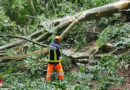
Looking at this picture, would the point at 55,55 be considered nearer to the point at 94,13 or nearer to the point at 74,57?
the point at 74,57

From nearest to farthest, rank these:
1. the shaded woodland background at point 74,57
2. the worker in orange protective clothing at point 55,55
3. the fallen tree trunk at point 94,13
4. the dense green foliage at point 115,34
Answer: the shaded woodland background at point 74,57 → the worker in orange protective clothing at point 55,55 → the dense green foliage at point 115,34 → the fallen tree trunk at point 94,13

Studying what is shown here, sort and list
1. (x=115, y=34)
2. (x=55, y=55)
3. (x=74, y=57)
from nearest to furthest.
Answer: (x=55, y=55), (x=74, y=57), (x=115, y=34)

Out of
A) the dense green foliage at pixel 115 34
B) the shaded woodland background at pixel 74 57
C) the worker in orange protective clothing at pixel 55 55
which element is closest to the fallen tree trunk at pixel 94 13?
the shaded woodland background at pixel 74 57

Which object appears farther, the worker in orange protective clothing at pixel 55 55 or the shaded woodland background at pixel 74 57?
the worker in orange protective clothing at pixel 55 55

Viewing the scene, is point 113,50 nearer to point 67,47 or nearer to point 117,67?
point 117,67

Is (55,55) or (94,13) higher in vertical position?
(94,13)

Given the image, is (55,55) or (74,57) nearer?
(55,55)

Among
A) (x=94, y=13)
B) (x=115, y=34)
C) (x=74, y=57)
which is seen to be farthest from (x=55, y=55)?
(x=115, y=34)

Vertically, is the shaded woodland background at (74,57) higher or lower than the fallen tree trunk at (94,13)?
lower

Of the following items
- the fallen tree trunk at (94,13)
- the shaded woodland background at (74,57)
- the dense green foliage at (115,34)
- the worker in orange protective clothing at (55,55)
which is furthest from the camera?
the fallen tree trunk at (94,13)

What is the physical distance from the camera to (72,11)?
7.42 m

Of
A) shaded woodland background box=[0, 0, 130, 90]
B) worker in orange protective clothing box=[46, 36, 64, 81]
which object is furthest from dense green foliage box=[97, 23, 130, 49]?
worker in orange protective clothing box=[46, 36, 64, 81]

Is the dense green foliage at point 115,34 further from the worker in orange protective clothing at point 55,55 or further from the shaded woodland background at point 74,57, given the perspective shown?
the worker in orange protective clothing at point 55,55

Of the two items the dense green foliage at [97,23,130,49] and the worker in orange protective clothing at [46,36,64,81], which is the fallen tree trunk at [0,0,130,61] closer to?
the dense green foliage at [97,23,130,49]
